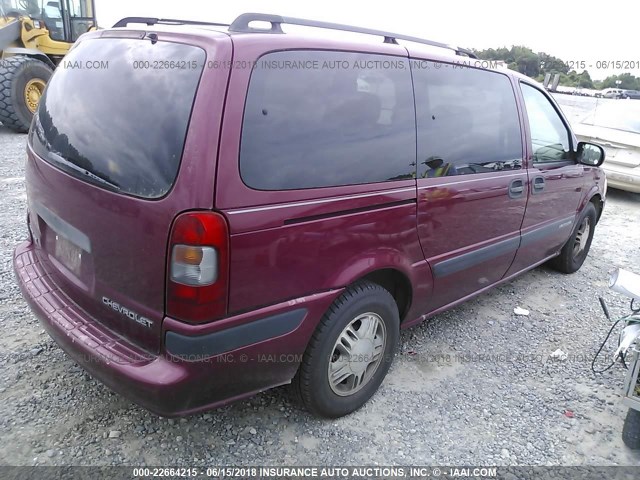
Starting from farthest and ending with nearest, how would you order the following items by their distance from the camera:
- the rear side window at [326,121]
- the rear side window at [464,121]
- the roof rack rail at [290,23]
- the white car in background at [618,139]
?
the white car in background at [618,139], the rear side window at [464,121], the roof rack rail at [290,23], the rear side window at [326,121]

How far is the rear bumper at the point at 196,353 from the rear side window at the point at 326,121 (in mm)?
556

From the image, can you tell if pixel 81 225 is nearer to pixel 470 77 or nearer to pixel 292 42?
pixel 292 42

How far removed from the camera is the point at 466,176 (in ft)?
9.19

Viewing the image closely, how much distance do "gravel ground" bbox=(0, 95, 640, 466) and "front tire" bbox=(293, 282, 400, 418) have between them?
5.2 inches

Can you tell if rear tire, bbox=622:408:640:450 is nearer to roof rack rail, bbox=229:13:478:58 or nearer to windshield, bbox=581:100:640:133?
roof rack rail, bbox=229:13:478:58

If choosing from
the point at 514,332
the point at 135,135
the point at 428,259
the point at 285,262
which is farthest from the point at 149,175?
the point at 514,332

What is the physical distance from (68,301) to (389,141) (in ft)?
5.57

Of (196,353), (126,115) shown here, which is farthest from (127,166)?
(196,353)

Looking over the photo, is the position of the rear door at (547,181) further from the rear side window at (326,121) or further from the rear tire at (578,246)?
the rear side window at (326,121)

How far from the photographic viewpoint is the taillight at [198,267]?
1.71m

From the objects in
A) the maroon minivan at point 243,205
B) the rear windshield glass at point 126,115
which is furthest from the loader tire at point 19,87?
the rear windshield glass at point 126,115

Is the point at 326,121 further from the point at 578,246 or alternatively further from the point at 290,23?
the point at 578,246

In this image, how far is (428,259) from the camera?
266 cm

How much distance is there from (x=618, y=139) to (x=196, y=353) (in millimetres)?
7708
